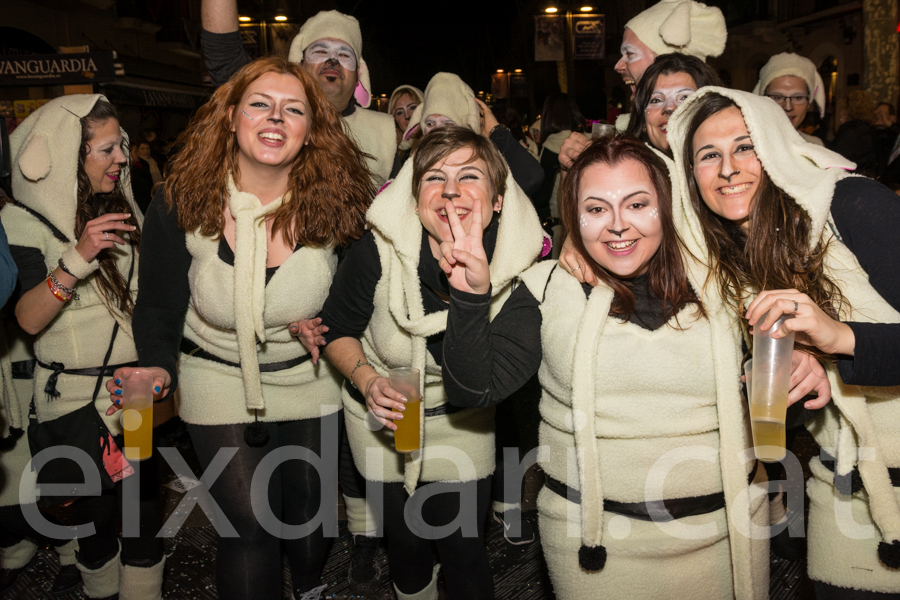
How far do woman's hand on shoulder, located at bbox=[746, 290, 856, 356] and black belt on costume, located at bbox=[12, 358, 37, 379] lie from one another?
285cm

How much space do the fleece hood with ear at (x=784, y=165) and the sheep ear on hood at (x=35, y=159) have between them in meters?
2.37

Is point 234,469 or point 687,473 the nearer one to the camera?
point 687,473

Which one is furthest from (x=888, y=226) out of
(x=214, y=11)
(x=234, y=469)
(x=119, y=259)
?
(x=119, y=259)

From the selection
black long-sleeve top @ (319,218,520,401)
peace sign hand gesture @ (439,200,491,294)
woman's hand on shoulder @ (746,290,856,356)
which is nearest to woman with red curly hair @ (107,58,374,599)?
black long-sleeve top @ (319,218,520,401)

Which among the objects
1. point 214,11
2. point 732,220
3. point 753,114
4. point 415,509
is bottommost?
point 415,509

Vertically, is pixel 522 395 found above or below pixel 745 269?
below

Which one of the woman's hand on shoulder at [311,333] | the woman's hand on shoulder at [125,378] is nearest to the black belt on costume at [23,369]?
the woman's hand on shoulder at [125,378]

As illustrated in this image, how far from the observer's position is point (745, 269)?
1930 mm

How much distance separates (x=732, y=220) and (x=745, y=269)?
5.6 inches

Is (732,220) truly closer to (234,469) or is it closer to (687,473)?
(687,473)

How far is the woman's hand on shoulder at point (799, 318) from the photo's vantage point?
1.50 m

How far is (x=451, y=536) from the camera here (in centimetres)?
233

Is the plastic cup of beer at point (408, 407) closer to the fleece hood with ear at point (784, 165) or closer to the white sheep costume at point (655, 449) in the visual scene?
the white sheep costume at point (655, 449)

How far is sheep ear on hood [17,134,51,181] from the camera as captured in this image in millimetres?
2707
